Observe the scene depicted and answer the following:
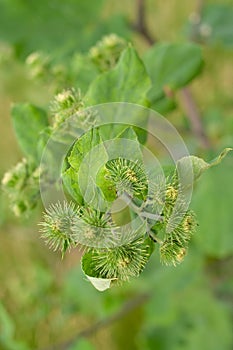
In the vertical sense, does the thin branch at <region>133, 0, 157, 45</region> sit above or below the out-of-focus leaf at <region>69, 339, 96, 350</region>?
above

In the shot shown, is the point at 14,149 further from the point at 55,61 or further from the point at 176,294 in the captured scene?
the point at 55,61

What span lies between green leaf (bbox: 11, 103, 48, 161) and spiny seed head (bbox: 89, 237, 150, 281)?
1.34 ft

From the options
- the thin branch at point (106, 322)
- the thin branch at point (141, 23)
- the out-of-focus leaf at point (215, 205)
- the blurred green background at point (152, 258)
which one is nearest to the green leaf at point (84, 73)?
the blurred green background at point (152, 258)

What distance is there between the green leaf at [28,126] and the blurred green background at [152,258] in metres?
0.19

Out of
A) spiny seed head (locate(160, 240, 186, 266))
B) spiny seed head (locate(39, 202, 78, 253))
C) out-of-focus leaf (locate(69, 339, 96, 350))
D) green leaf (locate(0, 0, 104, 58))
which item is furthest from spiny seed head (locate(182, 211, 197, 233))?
green leaf (locate(0, 0, 104, 58))

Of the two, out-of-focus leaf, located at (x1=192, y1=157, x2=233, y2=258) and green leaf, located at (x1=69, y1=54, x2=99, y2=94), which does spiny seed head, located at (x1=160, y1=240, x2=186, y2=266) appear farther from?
out-of-focus leaf, located at (x1=192, y1=157, x2=233, y2=258)

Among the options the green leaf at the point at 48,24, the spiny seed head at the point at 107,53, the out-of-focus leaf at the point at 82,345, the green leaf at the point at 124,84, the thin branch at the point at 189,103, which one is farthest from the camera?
the green leaf at the point at 48,24

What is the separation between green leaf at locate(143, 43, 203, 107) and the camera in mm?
1397

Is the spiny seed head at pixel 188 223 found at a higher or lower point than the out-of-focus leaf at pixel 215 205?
lower

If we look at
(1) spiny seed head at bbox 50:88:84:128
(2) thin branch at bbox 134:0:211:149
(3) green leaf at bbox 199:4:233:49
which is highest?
(3) green leaf at bbox 199:4:233:49

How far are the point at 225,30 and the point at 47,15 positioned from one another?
0.57 metres

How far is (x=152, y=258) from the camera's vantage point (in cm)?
233

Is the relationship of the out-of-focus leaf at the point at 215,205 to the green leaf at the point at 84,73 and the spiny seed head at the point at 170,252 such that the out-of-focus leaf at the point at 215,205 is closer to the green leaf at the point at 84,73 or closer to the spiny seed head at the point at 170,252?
the green leaf at the point at 84,73

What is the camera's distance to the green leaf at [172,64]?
140 cm
